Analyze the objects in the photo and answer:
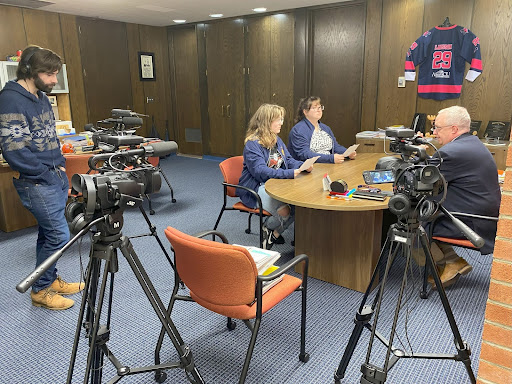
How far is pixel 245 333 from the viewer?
7.36 feet

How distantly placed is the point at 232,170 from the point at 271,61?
3.61m

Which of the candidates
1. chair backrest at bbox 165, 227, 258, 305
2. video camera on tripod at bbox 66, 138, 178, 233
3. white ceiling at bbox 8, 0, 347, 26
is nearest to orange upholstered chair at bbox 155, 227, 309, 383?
chair backrest at bbox 165, 227, 258, 305

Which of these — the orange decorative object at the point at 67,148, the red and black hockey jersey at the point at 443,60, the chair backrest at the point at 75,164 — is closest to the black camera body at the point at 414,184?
the chair backrest at the point at 75,164

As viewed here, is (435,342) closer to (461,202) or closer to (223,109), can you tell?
(461,202)

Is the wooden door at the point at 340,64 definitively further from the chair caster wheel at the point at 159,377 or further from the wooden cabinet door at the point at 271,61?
the chair caster wheel at the point at 159,377

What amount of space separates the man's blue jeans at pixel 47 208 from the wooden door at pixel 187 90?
5.22 metres

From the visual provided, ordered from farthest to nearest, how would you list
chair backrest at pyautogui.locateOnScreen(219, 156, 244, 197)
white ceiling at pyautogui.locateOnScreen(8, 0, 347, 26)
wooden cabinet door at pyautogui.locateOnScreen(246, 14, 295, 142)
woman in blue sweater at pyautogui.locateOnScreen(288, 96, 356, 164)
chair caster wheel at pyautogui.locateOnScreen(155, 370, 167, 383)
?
wooden cabinet door at pyautogui.locateOnScreen(246, 14, 295, 142)
white ceiling at pyautogui.locateOnScreen(8, 0, 347, 26)
woman in blue sweater at pyautogui.locateOnScreen(288, 96, 356, 164)
chair backrest at pyautogui.locateOnScreen(219, 156, 244, 197)
chair caster wheel at pyautogui.locateOnScreen(155, 370, 167, 383)

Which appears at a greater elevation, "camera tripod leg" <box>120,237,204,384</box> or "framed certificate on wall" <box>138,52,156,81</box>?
"framed certificate on wall" <box>138,52,156,81</box>

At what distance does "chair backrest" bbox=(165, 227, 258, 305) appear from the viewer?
1491 millimetres

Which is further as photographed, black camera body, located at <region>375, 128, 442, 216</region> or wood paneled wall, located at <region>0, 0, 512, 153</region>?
wood paneled wall, located at <region>0, 0, 512, 153</region>

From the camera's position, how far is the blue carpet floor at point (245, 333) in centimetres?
192

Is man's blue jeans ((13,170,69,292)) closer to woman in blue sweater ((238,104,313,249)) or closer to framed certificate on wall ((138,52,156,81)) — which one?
woman in blue sweater ((238,104,313,249))

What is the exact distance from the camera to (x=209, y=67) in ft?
23.3

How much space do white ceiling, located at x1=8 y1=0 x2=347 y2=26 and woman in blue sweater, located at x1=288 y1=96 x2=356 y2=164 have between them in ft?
8.22
